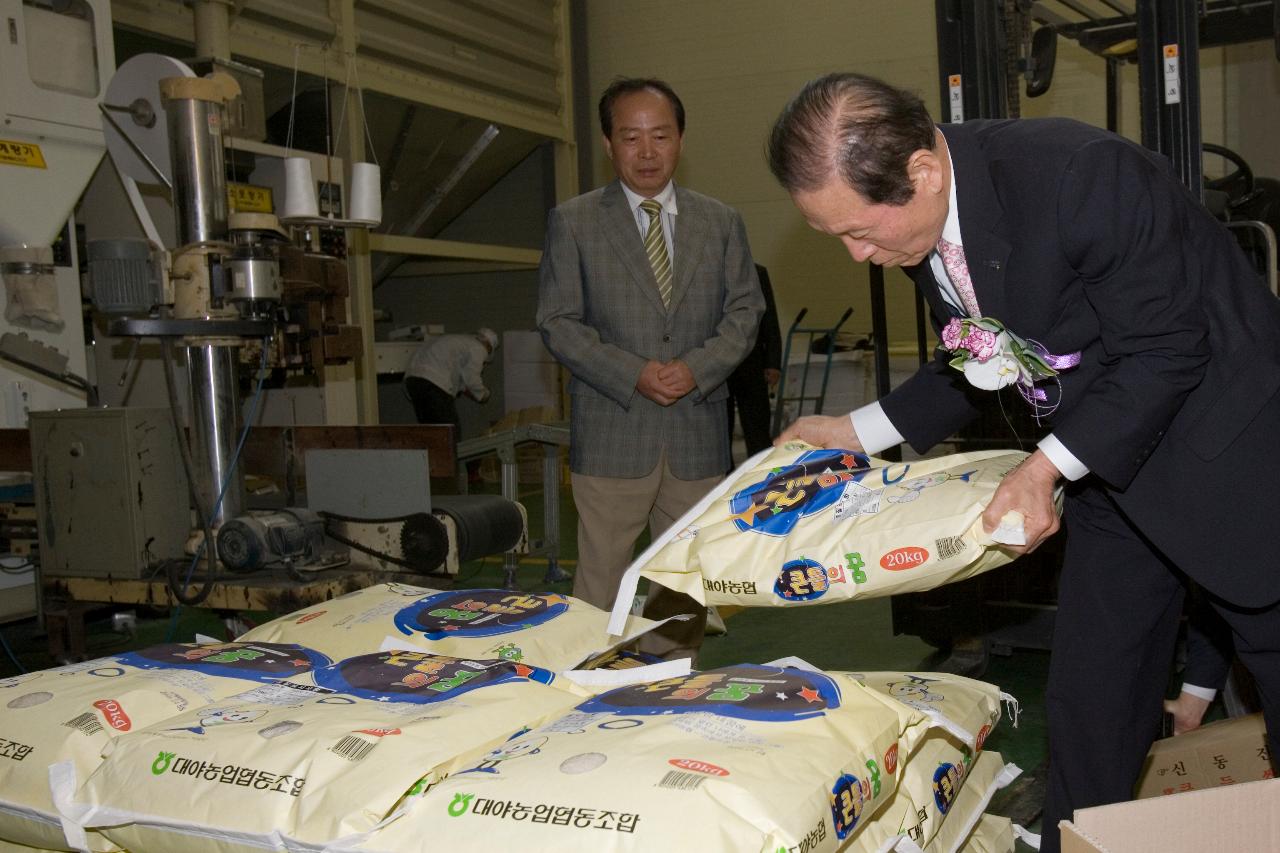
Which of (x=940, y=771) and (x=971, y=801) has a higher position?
(x=940, y=771)

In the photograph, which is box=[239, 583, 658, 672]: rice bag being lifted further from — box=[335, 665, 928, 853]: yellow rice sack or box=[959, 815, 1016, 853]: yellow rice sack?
box=[959, 815, 1016, 853]: yellow rice sack

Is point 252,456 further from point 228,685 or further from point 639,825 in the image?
point 639,825

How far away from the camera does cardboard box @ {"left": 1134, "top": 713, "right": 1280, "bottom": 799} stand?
2037 mm

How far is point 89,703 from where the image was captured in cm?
154

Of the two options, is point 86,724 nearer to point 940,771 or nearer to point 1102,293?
point 940,771

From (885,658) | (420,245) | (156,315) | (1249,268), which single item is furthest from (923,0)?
(1249,268)

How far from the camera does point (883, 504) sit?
5.42 ft

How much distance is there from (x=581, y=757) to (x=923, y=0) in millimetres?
8603

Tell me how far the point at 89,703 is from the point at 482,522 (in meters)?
2.05

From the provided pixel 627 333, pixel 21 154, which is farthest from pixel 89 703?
pixel 21 154

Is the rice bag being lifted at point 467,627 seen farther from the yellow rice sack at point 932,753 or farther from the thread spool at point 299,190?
the thread spool at point 299,190

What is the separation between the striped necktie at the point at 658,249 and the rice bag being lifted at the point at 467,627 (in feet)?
3.70

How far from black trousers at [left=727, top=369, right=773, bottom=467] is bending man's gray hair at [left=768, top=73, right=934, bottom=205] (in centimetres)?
349

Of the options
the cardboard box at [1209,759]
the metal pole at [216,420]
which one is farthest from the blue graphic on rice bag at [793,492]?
the metal pole at [216,420]
